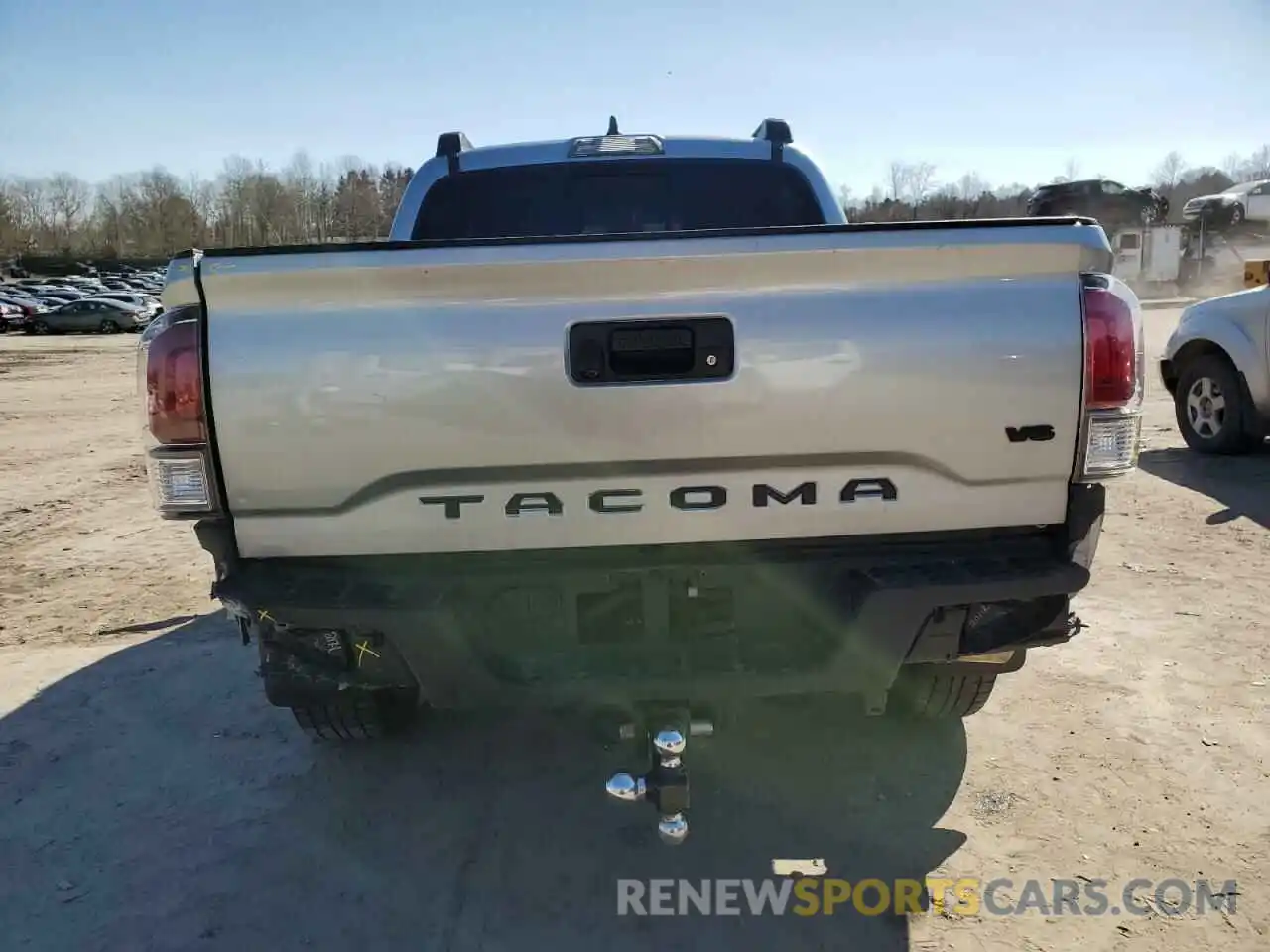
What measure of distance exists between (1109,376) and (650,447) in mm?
1194

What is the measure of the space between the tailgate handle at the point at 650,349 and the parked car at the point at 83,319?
4069 centimetres

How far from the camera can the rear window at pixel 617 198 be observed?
14.1 ft

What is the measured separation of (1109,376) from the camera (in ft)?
7.88

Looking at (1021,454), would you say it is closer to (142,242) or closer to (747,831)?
(747,831)

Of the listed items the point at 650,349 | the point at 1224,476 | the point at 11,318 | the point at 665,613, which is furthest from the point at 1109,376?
the point at 11,318

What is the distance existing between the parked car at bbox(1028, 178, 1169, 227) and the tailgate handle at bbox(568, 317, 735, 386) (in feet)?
118

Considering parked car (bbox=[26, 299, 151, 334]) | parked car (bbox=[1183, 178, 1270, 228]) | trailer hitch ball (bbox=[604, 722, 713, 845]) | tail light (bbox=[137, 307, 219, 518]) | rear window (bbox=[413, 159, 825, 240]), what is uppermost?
parked car (bbox=[1183, 178, 1270, 228])

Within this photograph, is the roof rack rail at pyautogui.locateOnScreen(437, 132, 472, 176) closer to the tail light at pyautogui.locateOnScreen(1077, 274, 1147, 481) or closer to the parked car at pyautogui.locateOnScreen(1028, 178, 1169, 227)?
the tail light at pyautogui.locateOnScreen(1077, 274, 1147, 481)

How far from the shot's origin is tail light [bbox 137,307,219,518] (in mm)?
2357

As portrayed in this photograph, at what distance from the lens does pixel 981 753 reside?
11.2ft

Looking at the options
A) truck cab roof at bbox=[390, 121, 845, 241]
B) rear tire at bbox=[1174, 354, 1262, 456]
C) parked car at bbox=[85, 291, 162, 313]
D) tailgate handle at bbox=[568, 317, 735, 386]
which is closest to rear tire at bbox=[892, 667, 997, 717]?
tailgate handle at bbox=[568, 317, 735, 386]

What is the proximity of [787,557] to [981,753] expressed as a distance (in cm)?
148

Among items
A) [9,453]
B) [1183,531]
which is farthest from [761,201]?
[9,453]

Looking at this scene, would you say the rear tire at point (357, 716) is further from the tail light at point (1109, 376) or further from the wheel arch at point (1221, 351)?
the wheel arch at point (1221, 351)
